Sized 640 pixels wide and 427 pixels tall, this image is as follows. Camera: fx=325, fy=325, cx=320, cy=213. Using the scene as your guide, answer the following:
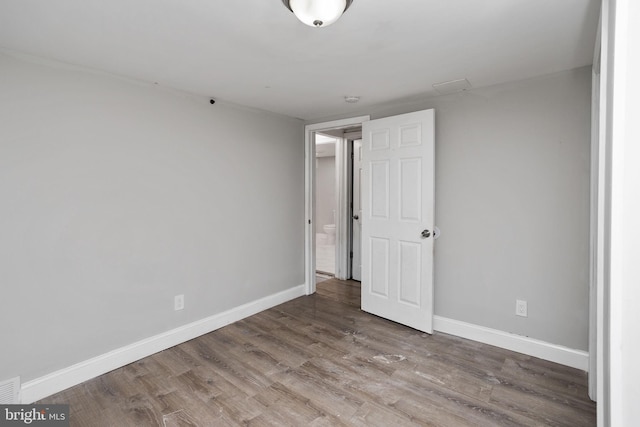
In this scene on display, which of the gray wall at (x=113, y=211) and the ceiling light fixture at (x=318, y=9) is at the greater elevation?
the ceiling light fixture at (x=318, y=9)

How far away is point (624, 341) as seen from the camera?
112 cm

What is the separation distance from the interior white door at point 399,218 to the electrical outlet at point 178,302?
183 cm

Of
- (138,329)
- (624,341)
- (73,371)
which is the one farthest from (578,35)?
(73,371)

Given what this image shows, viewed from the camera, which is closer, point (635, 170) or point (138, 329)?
point (635, 170)

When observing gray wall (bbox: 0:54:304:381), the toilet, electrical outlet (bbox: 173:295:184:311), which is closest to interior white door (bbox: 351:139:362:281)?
gray wall (bbox: 0:54:304:381)

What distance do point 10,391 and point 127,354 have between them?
664mm

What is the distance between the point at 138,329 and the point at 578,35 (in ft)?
11.8

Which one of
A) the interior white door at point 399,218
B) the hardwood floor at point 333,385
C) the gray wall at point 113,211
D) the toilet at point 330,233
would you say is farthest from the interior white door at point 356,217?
the toilet at point 330,233

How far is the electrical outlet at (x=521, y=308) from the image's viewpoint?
8.68 feet

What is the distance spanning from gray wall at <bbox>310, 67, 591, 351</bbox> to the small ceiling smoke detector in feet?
0.32

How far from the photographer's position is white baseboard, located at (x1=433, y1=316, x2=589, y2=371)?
2439 mm

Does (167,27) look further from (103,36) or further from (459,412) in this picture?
(459,412)

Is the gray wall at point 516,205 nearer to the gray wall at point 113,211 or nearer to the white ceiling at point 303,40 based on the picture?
the white ceiling at point 303,40

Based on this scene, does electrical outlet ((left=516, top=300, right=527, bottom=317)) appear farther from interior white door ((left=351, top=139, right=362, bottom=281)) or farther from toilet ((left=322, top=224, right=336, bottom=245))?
toilet ((left=322, top=224, right=336, bottom=245))
